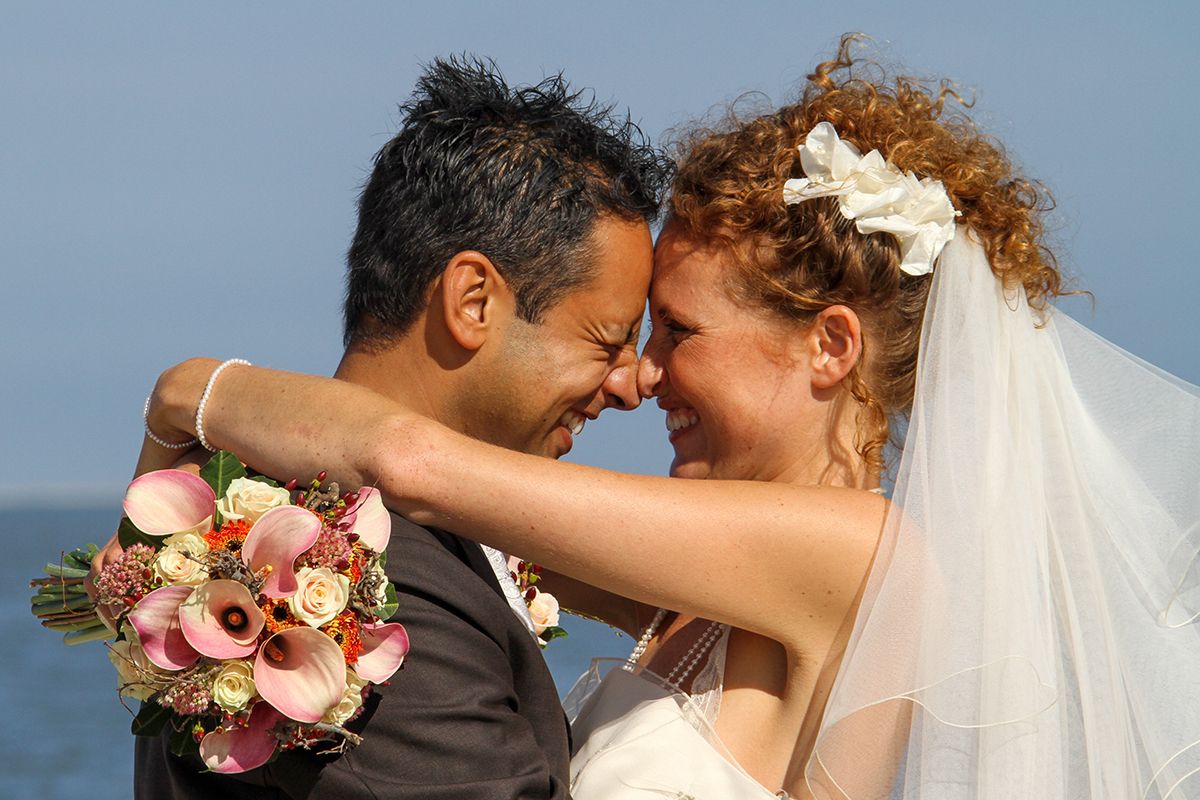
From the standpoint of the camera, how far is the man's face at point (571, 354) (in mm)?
3990

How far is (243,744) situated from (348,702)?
248 millimetres

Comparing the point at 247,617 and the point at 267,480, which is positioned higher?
the point at 267,480

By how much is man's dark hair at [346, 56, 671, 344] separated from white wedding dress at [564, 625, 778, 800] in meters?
1.11

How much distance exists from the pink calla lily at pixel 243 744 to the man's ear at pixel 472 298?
1.17 meters

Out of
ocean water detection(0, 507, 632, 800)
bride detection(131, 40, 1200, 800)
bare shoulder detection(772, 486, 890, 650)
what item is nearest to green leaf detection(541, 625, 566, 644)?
bride detection(131, 40, 1200, 800)

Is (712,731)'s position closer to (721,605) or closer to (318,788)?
(721,605)

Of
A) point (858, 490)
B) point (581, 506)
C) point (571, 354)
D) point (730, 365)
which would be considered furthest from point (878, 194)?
point (581, 506)

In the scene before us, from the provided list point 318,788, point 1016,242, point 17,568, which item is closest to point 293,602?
point 318,788

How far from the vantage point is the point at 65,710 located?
22078mm

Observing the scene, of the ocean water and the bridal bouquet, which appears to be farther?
the ocean water

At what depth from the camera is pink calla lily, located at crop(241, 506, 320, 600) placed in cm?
312

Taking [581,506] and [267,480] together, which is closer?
[267,480]

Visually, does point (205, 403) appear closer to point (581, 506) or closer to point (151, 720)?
point (151, 720)

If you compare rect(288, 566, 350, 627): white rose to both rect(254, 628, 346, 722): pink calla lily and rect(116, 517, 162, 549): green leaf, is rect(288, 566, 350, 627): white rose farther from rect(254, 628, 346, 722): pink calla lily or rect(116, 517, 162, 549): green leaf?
rect(116, 517, 162, 549): green leaf
